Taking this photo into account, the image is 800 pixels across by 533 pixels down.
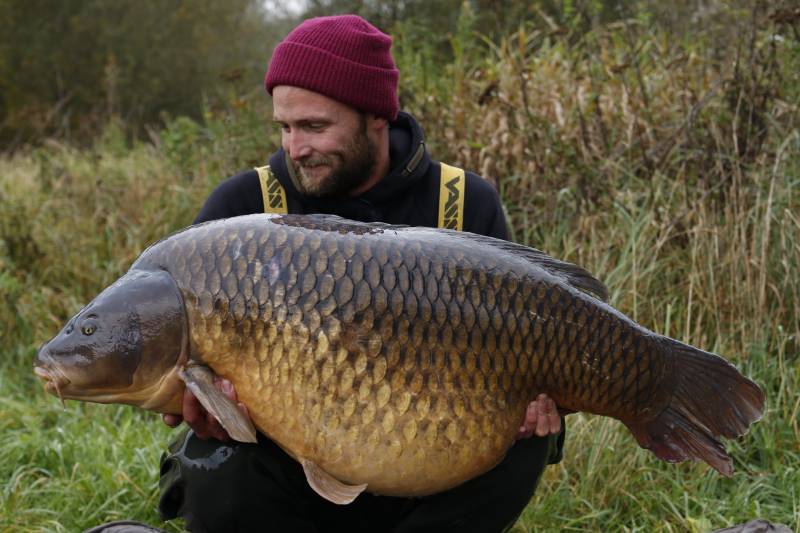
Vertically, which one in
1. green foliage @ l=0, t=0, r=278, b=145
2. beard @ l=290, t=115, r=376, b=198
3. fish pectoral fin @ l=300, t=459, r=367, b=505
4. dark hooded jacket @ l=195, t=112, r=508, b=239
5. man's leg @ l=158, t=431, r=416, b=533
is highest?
beard @ l=290, t=115, r=376, b=198

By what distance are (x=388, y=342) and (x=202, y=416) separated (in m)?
0.39

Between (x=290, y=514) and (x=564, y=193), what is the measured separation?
5.95 feet

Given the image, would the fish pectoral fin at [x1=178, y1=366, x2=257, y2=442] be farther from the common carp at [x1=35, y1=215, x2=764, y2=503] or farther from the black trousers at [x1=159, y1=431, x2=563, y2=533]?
the black trousers at [x1=159, y1=431, x2=563, y2=533]

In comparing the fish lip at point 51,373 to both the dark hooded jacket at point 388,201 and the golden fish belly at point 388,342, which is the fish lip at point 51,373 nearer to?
the golden fish belly at point 388,342

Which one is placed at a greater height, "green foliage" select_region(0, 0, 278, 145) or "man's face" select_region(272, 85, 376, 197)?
"man's face" select_region(272, 85, 376, 197)

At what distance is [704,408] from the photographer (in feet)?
5.32

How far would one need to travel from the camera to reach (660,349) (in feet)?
5.25

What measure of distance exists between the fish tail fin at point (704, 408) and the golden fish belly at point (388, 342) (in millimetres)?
72

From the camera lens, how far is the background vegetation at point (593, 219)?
7.77 feet

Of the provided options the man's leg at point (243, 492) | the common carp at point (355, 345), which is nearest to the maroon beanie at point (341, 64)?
the common carp at point (355, 345)

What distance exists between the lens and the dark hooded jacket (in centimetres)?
215

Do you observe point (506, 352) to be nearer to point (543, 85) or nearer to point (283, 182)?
point (283, 182)

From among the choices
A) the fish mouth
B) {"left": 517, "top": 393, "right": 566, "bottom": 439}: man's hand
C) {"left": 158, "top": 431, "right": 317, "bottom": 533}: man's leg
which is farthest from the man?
the fish mouth

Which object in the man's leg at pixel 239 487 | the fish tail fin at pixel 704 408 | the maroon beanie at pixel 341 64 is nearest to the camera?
the fish tail fin at pixel 704 408
